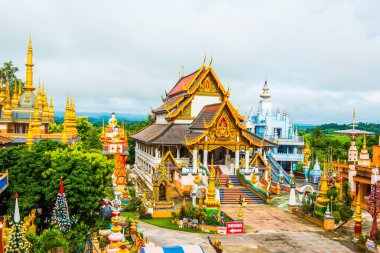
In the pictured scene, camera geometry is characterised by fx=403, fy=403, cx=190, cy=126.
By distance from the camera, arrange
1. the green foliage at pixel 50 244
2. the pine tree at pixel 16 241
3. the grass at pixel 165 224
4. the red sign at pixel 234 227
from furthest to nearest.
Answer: the grass at pixel 165 224
the red sign at pixel 234 227
the green foliage at pixel 50 244
the pine tree at pixel 16 241

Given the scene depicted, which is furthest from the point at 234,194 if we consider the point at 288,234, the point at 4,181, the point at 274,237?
the point at 4,181

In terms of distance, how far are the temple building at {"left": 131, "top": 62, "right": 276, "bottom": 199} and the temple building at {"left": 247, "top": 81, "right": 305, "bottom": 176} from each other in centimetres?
1050

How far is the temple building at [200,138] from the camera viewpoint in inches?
1203

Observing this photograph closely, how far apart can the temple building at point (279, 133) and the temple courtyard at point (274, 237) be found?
71.5 feet

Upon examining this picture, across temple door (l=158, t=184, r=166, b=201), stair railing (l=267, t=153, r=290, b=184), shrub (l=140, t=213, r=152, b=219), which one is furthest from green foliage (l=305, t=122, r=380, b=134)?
shrub (l=140, t=213, r=152, b=219)

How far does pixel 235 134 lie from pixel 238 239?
13441 mm

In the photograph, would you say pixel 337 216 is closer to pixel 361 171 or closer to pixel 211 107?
pixel 361 171

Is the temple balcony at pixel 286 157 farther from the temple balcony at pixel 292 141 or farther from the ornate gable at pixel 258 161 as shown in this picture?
the ornate gable at pixel 258 161

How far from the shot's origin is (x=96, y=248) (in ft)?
45.3

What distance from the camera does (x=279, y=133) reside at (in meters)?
49.1

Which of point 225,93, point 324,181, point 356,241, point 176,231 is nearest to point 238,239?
Result: point 176,231

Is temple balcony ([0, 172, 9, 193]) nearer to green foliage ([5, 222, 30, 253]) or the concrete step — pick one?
green foliage ([5, 222, 30, 253])

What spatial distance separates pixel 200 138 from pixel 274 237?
12.3 metres

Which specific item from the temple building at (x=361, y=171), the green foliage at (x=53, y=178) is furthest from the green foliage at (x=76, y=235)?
the temple building at (x=361, y=171)
